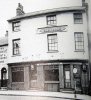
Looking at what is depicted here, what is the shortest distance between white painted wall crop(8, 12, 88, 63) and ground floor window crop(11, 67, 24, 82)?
40 mm

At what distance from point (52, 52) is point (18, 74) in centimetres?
19

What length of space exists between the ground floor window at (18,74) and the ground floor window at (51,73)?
0.34 ft

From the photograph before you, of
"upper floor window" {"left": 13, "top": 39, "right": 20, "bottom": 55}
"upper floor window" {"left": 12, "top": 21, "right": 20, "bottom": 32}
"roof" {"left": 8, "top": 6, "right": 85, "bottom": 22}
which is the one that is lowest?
"upper floor window" {"left": 13, "top": 39, "right": 20, "bottom": 55}

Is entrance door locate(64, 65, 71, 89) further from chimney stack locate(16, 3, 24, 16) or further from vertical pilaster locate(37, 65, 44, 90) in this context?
chimney stack locate(16, 3, 24, 16)

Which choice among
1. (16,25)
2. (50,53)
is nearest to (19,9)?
(16,25)

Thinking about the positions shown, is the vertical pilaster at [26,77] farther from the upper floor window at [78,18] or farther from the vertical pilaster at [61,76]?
the upper floor window at [78,18]

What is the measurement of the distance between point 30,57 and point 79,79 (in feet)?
0.70

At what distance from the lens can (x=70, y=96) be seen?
858mm

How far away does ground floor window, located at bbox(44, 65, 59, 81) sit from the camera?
882mm

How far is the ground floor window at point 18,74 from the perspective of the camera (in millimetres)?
935

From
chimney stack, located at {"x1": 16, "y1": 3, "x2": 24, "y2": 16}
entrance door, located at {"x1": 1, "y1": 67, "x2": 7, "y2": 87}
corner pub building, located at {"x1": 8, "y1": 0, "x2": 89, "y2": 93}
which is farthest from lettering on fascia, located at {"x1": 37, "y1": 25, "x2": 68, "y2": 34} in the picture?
entrance door, located at {"x1": 1, "y1": 67, "x2": 7, "y2": 87}

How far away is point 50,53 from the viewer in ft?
2.98

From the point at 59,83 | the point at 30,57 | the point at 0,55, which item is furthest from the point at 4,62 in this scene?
the point at 59,83

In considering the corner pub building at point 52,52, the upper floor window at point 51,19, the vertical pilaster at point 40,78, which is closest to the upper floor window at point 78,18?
the corner pub building at point 52,52
